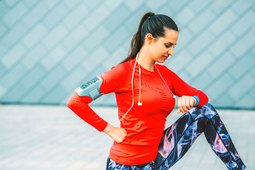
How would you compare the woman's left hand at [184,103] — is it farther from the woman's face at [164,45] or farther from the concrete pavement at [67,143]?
the concrete pavement at [67,143]

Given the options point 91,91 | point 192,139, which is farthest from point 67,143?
point 91,91

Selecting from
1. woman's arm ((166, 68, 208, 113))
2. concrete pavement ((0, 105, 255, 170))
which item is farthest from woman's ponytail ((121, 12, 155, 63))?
concrete pavement ((0, 105, 255, 170))

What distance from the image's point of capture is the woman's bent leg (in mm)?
3383

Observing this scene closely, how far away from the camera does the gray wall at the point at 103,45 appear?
10211 mm

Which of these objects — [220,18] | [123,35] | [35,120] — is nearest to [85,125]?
[35,120]

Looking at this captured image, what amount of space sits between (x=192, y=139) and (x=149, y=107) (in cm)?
51

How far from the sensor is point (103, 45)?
1094cm

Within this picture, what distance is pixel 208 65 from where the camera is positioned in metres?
10.4

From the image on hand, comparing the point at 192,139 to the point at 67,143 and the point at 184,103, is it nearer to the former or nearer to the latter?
the point at 184,103

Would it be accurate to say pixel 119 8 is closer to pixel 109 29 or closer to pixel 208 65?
pixel 109 29

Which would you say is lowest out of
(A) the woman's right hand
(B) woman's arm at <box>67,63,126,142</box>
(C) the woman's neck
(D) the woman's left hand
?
(D) the woman's left hand

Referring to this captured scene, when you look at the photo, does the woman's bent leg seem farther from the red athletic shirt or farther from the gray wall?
the gray wall

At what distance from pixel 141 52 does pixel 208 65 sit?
23.8 ft

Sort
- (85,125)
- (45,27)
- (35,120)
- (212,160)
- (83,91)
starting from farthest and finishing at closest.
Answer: (45,27)
(35,120)
(85,125)
(212,160)
(83,91)
